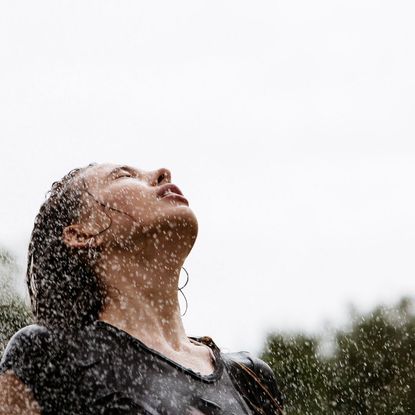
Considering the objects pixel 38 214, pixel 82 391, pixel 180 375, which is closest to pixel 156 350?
pixel 180 375

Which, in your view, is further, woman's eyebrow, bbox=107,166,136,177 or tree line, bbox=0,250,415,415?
tree line, bbox=0,250,415,415

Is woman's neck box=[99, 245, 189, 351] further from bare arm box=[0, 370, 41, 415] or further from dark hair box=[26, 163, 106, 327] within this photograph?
bare arm box=[0, 370, 41, 415]

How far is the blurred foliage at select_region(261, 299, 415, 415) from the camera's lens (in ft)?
91.4

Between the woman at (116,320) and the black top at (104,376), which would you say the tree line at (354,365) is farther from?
the black top at (104,376)

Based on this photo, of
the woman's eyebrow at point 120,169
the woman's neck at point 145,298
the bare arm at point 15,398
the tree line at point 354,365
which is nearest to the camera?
the bare arm at point 15,398

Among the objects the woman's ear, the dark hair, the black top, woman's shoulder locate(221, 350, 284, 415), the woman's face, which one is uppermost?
the woman's face

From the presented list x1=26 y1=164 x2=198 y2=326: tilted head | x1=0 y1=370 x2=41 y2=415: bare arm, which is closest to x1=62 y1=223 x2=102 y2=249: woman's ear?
x1=26 y1=164 x2=198 y2=326: tilted head

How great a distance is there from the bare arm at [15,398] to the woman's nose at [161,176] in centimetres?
96

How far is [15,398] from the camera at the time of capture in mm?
2432

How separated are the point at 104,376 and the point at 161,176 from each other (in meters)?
0.91

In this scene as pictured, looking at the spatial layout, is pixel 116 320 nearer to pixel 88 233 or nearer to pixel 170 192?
pixel 88 233

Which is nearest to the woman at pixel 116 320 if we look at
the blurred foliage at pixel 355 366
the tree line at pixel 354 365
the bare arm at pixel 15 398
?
the bare arm at pixel 15 398

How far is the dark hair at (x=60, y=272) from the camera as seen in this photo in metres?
2.79

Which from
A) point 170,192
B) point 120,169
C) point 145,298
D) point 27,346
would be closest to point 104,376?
point 27,346
